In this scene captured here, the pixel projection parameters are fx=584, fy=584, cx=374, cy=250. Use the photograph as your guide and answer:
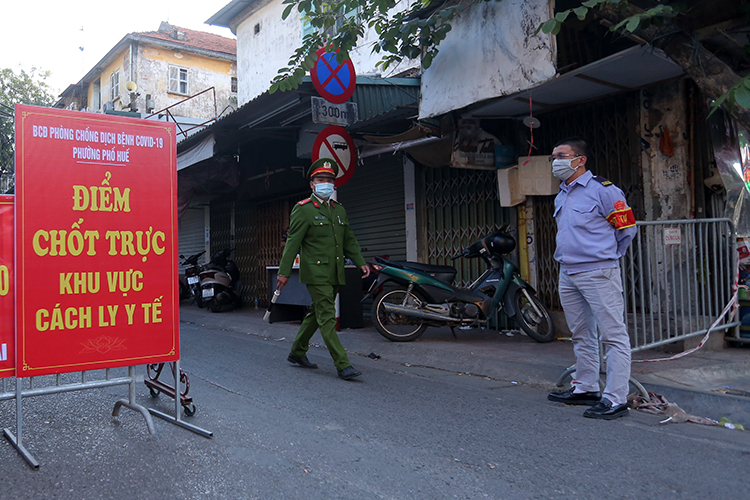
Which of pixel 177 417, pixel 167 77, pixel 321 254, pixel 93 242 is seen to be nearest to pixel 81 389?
pixel 177 417

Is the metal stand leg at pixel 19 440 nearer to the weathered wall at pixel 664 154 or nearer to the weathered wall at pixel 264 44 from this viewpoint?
the weathered wall at pixel 664 154

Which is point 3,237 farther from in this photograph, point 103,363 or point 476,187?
point 476,187

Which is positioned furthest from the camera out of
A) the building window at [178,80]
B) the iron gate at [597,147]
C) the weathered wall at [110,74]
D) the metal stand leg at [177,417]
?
the building window at [178,80]

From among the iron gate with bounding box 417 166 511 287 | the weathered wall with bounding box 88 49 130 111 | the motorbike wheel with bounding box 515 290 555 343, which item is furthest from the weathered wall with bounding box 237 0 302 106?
the motorbike wheel with bounding box 515 290 555 343

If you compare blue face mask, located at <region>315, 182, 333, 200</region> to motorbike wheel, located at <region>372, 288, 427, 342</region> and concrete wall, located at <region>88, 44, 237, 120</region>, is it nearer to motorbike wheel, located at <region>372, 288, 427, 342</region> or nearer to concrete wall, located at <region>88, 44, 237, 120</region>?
motorbike wheel, located at <region>372, 288, 427, 342</region>

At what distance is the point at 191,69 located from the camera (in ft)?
88.0

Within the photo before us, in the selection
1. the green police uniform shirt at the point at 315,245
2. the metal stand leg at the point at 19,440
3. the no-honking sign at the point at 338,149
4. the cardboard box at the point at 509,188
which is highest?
the no-honking sign at the point at 338,149

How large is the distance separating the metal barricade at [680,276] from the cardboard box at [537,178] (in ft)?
6.77

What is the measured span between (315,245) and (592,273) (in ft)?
8.22

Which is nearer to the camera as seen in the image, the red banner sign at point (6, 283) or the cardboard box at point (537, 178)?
the red banner sign at point (6, 283)

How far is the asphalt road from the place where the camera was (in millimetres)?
2645

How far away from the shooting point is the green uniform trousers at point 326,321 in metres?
5.18

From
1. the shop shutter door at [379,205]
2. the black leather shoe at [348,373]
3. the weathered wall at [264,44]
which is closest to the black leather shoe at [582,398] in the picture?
the black leather shoe at [348,373]

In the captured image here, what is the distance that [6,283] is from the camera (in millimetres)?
3125
